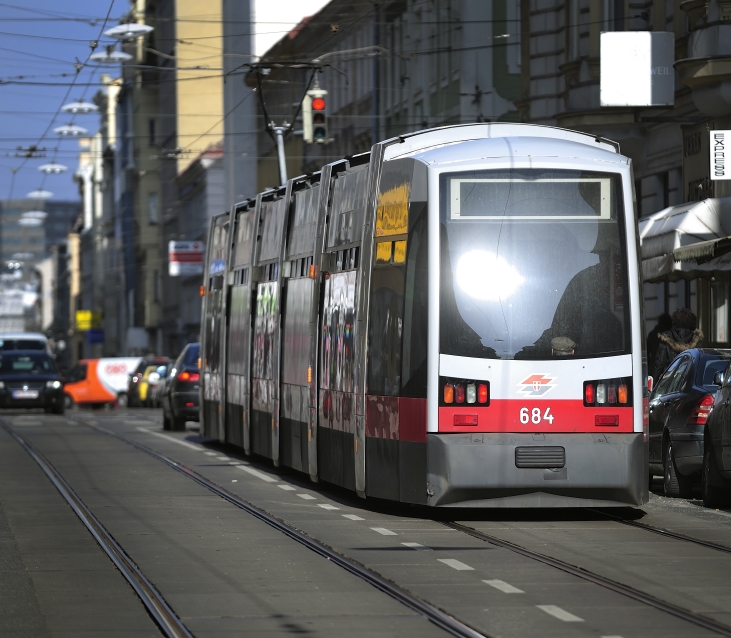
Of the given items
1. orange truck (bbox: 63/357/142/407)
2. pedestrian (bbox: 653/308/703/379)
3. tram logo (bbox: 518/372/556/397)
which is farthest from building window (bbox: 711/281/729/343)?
orange truck (bbox: 63/357/142/407)

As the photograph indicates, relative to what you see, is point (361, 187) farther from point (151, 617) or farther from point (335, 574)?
point (151, 617)

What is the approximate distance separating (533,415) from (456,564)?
125 inches

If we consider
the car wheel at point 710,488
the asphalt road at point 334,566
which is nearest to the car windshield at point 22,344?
the asphalt road at point 334,566

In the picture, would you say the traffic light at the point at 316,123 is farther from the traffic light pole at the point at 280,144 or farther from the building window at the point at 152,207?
the building window at the point at 152,207

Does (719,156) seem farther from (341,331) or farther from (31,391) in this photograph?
(31,391)

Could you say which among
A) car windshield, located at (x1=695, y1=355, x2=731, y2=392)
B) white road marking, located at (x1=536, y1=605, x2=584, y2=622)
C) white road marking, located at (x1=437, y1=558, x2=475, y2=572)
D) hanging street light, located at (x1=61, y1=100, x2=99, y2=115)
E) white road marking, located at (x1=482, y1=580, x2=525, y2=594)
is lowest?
white road marking, located at (x1=536, y1=605, x2=584, y2=622)

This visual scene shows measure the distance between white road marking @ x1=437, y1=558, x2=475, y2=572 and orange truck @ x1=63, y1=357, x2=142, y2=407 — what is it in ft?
160

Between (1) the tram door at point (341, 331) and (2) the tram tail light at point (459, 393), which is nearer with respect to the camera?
(2) the tram tail light at point (459, 393)

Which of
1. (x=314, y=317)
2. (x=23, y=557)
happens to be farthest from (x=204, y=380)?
(x=23, y=557)

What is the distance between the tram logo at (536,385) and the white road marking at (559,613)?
5143 mm

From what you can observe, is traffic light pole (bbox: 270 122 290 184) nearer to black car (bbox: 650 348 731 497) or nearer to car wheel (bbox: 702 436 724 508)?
black car (bbox: 650 348 731 497)

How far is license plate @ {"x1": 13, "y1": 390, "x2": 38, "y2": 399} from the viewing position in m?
49.7

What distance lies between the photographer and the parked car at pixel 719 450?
53.5 feet

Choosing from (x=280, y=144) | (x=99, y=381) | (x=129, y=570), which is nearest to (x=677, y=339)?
(x=129, y=570)
